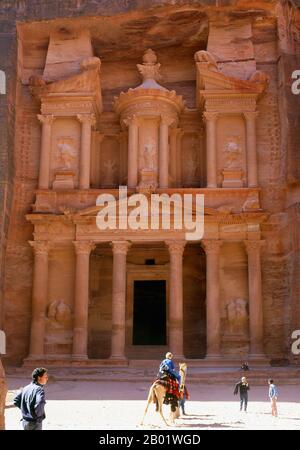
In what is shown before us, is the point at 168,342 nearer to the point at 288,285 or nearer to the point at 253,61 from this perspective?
the point at 288,285

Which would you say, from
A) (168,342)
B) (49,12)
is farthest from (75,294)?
(49,12)

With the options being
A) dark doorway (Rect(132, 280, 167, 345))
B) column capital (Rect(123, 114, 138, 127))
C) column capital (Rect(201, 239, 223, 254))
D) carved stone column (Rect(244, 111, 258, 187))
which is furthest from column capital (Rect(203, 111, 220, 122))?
dark doorway (Rect(132, 280, 167, 345))

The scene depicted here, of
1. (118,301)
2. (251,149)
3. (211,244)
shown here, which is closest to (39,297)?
(118,301)

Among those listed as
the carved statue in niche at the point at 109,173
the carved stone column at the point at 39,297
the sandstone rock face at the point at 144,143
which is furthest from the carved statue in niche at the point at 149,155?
the carved stone column at the point at 39,297

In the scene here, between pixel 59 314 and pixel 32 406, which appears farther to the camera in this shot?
pixel 59 314

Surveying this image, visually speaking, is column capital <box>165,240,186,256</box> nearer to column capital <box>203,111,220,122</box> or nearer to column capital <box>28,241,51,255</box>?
column capital <box>28,241,51,255</box>

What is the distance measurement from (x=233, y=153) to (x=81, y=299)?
8.63 metres

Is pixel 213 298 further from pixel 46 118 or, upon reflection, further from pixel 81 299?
pixel 46 118

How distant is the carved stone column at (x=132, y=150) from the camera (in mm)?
25188

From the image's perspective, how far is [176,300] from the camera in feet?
76.8

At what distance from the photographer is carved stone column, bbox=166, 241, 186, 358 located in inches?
908

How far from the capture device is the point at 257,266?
23.7m

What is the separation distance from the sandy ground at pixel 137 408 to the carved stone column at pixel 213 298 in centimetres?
373

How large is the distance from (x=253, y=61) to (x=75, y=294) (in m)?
12.3
